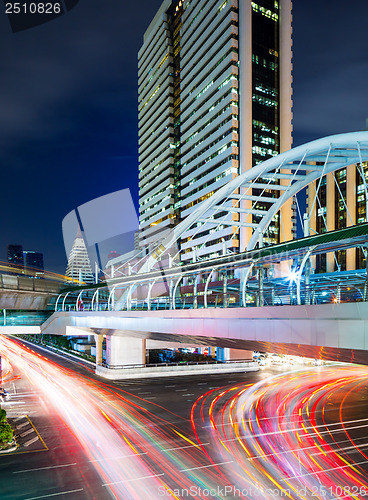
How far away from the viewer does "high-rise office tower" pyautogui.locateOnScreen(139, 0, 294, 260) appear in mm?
101312

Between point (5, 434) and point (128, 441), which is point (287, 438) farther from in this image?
point (5, 434)

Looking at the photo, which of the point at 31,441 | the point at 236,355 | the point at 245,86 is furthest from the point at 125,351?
the point at 245,86

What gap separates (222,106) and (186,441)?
9414cm

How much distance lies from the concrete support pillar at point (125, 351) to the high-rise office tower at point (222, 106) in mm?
53591

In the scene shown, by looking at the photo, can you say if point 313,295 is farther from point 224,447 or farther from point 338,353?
point 224,447

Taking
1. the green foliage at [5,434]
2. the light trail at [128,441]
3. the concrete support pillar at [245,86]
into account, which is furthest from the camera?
the concrete support pillar at [245,86]

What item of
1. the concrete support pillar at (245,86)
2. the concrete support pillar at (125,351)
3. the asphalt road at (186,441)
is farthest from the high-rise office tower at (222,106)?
the asphalt road at (186,441)

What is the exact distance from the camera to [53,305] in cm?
5697

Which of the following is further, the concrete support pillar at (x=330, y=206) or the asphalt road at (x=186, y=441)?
the concrete support pillar at (x=330, y=206)

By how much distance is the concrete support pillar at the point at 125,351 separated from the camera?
145ft

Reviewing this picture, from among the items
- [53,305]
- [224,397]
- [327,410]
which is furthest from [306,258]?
[53,305]

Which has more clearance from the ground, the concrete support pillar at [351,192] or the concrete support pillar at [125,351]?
the concrete support pillar at [351,192]

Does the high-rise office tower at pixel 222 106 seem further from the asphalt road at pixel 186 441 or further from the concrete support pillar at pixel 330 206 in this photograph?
the asphalt road at pixel 186 441

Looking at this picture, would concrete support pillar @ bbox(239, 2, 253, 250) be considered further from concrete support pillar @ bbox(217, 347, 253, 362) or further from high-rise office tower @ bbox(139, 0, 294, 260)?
concrete support pillar @ bbox(217, 347, 253, 362)
